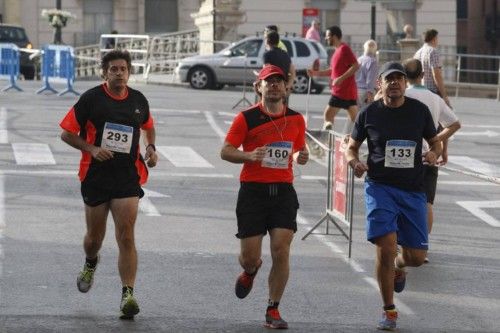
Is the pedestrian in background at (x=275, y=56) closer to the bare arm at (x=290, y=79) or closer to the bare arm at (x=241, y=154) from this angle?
the bare arm at (x=290, y=79)

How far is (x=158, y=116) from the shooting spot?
1164 inches

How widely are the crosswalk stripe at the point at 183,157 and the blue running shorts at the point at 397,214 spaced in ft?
36.3

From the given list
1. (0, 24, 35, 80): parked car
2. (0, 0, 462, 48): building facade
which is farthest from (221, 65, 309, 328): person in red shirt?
(0, 0, 462, 48): building facade

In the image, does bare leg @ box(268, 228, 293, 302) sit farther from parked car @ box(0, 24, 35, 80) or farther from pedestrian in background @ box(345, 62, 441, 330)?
parked car @ box(0, 24, 35, 80)

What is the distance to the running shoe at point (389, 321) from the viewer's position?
400 inches

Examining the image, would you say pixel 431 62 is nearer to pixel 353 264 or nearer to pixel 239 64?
pixel 353 264

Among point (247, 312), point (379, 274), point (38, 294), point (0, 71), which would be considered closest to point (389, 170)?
point (379, 274)

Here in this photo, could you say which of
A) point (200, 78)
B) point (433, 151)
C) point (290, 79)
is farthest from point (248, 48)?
point (433, 151)

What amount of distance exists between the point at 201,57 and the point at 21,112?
419 inches

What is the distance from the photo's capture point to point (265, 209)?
10391mm

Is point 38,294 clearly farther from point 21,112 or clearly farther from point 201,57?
point 201,57

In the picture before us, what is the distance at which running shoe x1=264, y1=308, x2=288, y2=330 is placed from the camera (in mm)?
10094

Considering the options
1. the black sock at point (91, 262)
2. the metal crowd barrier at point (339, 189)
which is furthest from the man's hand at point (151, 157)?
the metal crowd barrier at point (339, 189)

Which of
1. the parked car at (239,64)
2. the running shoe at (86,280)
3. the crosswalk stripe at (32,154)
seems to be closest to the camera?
the running shoe at (86,280)
